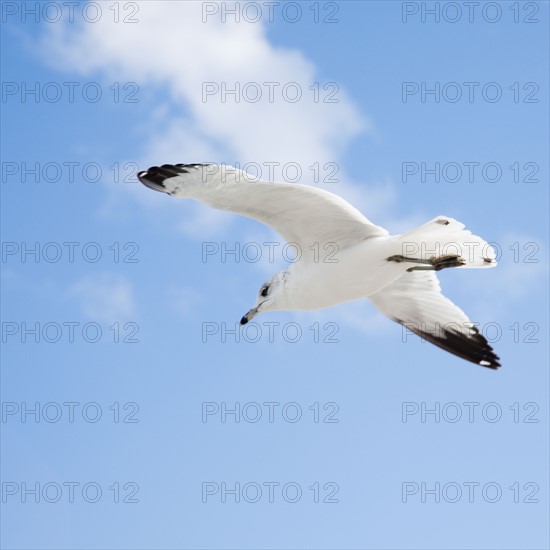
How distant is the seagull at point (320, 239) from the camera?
16.5 ft

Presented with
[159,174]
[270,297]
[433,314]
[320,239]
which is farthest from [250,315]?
[433,314]

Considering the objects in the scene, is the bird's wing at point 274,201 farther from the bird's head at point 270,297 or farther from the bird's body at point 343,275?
the bird's head at point 270,297

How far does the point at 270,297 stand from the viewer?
220 inches

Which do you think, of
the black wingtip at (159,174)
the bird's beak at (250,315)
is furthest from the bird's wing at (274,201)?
the bird's beak at (250,315)

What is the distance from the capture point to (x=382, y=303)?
614 centimetres

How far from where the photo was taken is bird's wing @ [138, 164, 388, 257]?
500 cm

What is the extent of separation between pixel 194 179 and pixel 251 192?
11.5 inches

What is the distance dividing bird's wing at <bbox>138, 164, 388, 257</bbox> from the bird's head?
0.30m

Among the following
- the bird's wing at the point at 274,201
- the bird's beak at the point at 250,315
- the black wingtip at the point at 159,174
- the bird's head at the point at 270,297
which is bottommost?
the bird's beak at the point at 250,315

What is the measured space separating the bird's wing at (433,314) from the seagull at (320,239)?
650mm

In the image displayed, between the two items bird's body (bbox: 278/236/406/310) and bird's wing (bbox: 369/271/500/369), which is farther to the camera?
bird's wing (bbox: 369/271/500/369)

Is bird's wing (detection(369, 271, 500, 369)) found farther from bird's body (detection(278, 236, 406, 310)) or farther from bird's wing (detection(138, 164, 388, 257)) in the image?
bird's wing (detection(138, 164, 388, 257))

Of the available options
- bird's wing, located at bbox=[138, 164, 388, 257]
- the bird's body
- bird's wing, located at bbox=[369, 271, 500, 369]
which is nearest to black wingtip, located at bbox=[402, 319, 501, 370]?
bird's wing, located at bbox=[369, 271, 500, 369]

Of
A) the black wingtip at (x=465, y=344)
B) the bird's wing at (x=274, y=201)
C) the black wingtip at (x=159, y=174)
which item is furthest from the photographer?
the black wingtip at (x=465, y=344)
